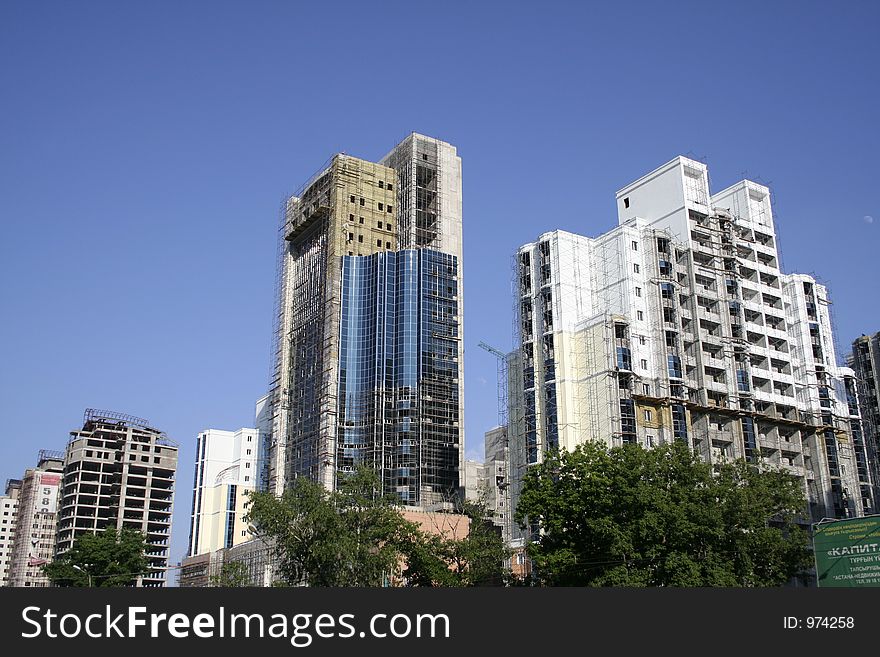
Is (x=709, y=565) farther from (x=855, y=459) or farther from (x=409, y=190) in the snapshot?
(x=409, y=190)

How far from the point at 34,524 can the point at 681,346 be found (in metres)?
136

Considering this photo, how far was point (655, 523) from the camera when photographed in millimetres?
55438

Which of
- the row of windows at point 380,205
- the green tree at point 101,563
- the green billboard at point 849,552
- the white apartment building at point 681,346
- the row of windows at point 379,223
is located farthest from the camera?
the row of windows at point 380,205

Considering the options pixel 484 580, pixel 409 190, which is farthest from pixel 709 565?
pixel 409 190

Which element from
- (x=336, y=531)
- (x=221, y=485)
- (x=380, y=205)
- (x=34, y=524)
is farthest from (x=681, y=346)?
(x=34, y=524)

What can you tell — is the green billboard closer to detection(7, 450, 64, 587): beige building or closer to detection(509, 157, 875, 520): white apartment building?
detection(509, 157, 875, 520): white apartment building

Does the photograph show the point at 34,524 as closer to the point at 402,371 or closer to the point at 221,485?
the point at 221,485

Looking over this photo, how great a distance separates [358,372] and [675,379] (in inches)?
1724

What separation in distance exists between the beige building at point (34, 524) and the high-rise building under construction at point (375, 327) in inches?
2694

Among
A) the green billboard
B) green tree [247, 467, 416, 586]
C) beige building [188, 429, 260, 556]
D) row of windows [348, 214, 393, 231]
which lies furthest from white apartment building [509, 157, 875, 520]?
beige building [188, 429, 260, 556]

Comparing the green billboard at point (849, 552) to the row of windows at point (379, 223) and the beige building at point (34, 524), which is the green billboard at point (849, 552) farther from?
the beige building at point (34, 524)

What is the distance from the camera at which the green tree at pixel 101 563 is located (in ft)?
313

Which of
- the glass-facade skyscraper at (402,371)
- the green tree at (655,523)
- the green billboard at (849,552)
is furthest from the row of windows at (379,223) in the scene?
the green billboard at (849,552)

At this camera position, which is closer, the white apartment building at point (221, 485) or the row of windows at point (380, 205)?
the row of windows at point (380, 205)
